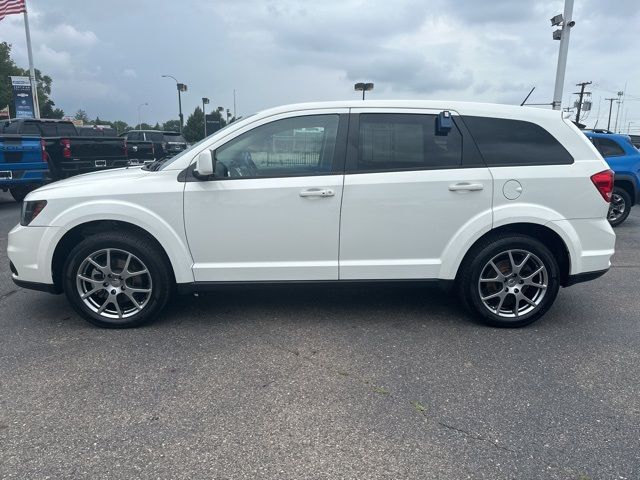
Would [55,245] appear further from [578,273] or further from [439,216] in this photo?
[578,273]

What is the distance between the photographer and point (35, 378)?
3.32m

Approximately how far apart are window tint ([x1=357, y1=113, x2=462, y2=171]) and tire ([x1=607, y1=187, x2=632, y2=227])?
681 centimetres

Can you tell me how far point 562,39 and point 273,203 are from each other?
1371 centimetres

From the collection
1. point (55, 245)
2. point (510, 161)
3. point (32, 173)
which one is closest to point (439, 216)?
point (510, 161)

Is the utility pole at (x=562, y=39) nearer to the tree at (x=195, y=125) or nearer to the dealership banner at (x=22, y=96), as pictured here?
the dealership banner at (x=22, y=96)

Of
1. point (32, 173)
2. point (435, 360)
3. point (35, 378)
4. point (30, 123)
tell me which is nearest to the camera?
point (35, 378)

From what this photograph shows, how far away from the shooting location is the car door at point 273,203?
395 cm

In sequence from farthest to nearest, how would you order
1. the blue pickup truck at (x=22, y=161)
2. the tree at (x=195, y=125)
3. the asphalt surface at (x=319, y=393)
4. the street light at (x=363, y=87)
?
the tree at (x=195, y=125), the street light at (x=363, y=87), the blue pickup truck at (x=22, y=161), the asphalt surface at (x=319, y=393)

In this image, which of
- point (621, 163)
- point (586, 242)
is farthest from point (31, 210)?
point (621, 163)

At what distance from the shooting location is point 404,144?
4.09 meters

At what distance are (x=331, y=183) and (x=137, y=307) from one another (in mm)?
1904

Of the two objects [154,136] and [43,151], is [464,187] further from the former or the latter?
[154,136]

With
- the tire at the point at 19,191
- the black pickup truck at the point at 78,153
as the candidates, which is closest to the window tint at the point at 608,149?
the black pickup truck at the point at 78,153

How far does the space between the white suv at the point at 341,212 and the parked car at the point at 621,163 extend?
591 centimetres
